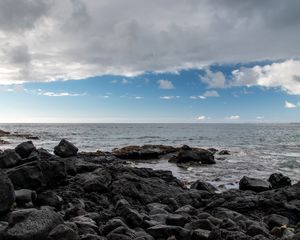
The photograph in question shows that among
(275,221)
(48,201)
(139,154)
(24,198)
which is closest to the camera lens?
(24,198)

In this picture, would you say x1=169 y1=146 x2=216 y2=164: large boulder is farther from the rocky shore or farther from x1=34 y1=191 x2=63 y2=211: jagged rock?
x1=34 y1=191 x2=63 y2=211: jagged rock

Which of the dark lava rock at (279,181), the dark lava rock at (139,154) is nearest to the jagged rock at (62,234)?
the dark lava rock at (279,181)

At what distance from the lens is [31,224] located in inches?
304

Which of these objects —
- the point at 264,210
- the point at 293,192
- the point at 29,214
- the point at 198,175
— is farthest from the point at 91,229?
the point at 198,175

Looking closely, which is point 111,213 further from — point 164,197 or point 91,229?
point 164,197

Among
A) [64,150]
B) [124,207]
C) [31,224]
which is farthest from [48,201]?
[64,150]

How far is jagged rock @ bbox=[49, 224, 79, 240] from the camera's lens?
765 centimetres

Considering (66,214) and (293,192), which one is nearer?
(66,214)

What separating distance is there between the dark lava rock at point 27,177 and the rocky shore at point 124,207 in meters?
0.02

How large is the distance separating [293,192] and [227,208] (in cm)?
410

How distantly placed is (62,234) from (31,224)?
2.20ft

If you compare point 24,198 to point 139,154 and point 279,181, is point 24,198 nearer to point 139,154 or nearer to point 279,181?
point 279,181

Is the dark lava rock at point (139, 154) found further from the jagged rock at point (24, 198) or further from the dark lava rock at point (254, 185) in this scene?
the jagged rock at point (24, 198)

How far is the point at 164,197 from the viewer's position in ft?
52.4
